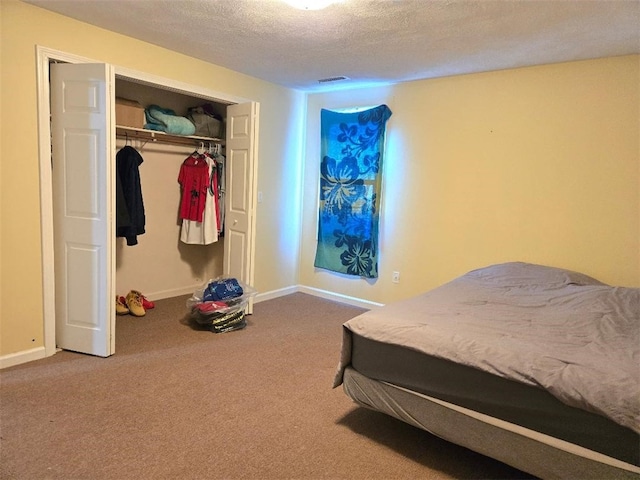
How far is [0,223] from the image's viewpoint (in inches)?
108

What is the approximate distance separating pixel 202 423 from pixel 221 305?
147 centimetres

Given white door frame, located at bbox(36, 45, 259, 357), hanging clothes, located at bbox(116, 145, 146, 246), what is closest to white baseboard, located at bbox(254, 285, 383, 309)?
hanging clothes, located at bbox(116, 145, 146, 246)

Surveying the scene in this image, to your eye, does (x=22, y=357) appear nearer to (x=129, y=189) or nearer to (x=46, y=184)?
(x=46, y=184)

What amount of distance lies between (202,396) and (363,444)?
3.35 ft

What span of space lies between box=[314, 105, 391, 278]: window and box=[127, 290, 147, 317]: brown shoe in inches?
76.3

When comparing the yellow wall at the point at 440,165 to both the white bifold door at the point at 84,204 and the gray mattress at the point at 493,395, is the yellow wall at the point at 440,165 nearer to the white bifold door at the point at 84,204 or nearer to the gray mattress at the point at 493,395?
the white bifold door at the point at 84,204

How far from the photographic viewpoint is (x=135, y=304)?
400cm

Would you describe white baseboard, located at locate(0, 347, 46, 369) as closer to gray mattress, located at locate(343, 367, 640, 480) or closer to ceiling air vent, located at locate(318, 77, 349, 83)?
gray mattress, located at locate(343, 367, 640, 480)

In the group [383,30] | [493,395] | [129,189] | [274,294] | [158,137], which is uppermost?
[383,30]

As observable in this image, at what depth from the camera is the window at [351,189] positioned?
4.42 metres

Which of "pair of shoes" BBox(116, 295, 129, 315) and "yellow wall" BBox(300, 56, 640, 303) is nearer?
"yellow wall" BBox(300, 56, 640, 303)

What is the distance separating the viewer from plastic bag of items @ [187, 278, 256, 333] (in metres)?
3.67

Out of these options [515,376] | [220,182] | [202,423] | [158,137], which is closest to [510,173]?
[515,376]

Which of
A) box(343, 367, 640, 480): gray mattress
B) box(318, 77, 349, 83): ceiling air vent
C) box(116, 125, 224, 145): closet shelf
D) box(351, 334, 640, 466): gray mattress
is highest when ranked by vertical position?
box(318, 77, 349, 83): ceiling air vent
